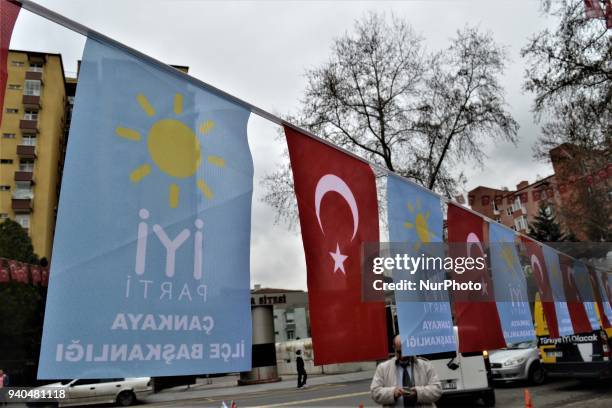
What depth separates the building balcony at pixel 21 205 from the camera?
4994 cm

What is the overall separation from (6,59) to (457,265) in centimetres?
614

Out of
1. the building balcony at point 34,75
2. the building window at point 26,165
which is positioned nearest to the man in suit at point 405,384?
the building window at point 26,165

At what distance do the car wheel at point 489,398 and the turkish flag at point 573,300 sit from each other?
252 cm

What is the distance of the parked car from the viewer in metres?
19.1

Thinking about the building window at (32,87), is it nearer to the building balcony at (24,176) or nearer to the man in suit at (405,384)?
the building balcony at (24,176)

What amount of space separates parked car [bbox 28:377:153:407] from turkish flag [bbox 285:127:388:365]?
57.2ft

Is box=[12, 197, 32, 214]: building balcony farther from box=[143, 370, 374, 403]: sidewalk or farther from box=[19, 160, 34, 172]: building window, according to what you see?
box=[143, 370, 374, 403]: sidewalk

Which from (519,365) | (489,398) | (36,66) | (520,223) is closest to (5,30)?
(489,398)

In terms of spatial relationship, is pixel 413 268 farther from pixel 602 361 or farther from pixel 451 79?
pixel 451 79

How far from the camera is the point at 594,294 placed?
1178 cm

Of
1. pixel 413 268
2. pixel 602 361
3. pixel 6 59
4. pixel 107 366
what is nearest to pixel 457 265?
pixel 413 268

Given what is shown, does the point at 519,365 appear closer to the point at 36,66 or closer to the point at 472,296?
the point at 472,296

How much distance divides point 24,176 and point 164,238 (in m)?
56.5

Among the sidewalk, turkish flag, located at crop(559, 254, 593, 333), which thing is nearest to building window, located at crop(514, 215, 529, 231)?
the sidewalk
